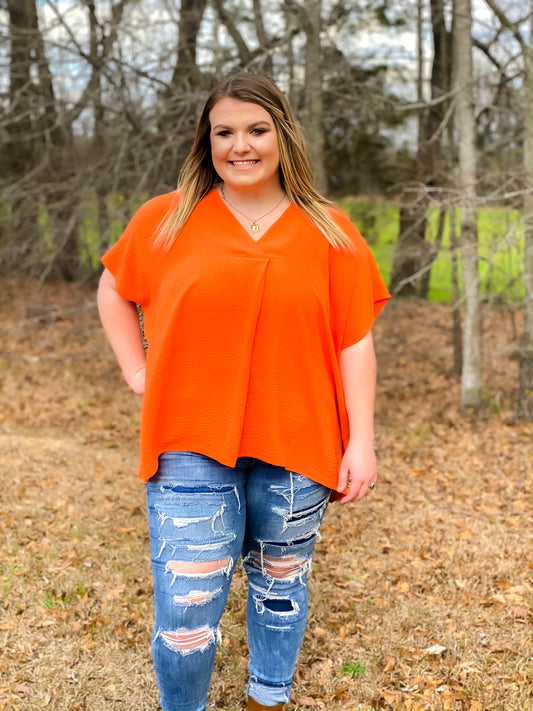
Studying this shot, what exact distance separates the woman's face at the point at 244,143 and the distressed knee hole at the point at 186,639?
1.31 m

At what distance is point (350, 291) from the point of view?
2133mm

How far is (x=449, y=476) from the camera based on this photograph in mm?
5336

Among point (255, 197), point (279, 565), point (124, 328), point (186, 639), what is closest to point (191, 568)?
point (186, 639)

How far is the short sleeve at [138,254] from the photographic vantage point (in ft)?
6.95

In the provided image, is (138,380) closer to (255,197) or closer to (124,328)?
(124,328)

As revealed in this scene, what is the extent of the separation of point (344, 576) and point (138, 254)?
2.42 meters

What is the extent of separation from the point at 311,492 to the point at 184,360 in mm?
558

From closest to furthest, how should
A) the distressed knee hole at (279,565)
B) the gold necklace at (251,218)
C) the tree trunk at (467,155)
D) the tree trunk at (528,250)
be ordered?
the gold necklace at (251,218), the distressed knee hole at (279,565), the tree trunk at (528,250), the tree trunk at (467,155)

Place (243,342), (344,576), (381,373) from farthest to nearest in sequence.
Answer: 1. (381,373)
2. (344,576)
3. (243,342)

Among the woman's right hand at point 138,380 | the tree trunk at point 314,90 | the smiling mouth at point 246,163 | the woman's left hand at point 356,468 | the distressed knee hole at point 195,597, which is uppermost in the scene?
the tree trunk at point 314,90

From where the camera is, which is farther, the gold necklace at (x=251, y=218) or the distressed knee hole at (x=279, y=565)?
the distressed knee hole at (x=279, y=565)

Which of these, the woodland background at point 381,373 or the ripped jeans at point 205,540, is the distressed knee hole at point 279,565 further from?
the woodland background at point 381,373

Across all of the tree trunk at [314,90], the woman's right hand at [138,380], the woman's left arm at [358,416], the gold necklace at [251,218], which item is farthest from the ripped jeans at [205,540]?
the tree trunk at [314,90]

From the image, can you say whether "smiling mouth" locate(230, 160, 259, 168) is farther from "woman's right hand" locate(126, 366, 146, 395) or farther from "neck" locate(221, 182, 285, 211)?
"woman's right hand" locate(126, 366, 146, 395)
